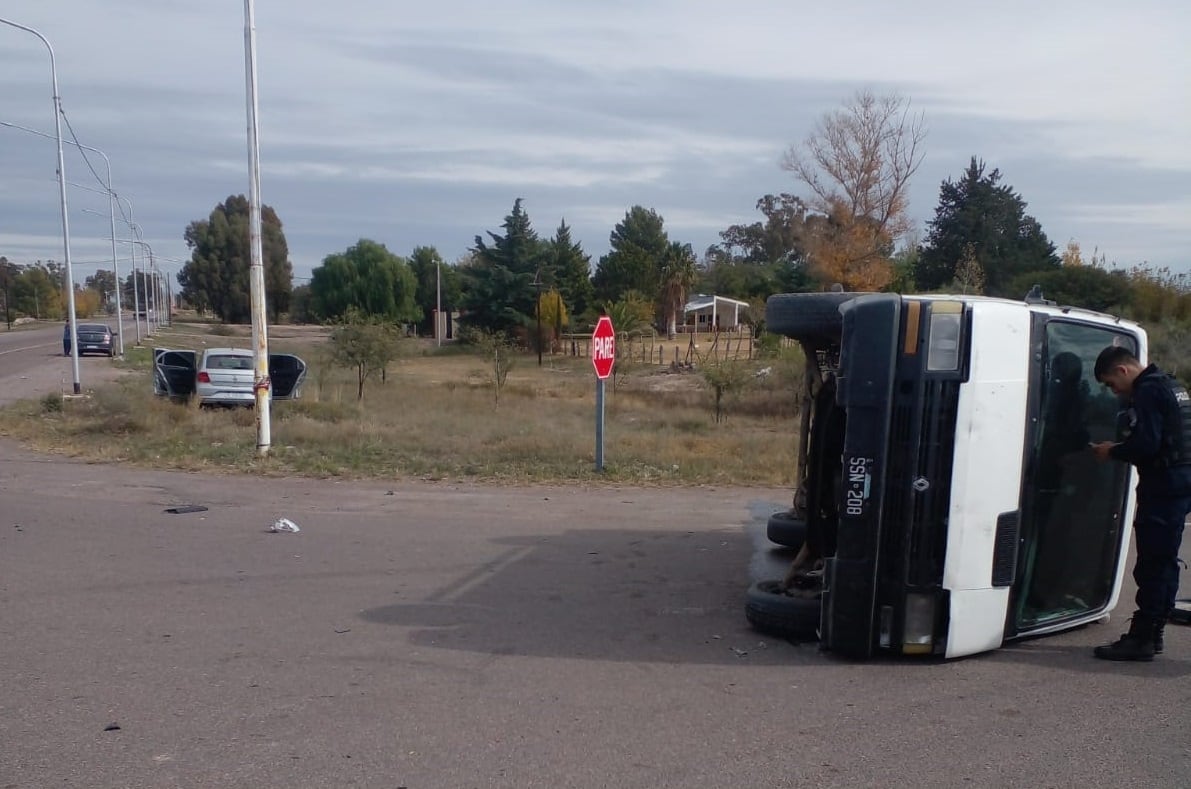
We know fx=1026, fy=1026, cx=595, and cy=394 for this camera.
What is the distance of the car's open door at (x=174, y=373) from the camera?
21656 mm

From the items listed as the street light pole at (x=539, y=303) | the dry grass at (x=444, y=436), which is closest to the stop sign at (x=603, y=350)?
the dry grass at (x=444, y=436)

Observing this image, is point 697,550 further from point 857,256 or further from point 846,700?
point 857,256

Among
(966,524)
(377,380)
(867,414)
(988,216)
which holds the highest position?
(988,216)

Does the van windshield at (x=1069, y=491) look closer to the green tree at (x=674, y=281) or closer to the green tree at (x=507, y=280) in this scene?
the green tree at (x=507, y=280)

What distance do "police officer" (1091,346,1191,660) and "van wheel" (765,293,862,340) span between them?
151 cm

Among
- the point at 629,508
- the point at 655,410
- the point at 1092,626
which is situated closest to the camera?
the point at 1092,626

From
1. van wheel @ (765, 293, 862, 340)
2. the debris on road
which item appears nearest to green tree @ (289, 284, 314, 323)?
the debris on road

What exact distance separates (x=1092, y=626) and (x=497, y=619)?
3.79 metres

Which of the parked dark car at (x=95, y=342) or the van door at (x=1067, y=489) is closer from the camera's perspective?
the van door at (x=1067, y=489)

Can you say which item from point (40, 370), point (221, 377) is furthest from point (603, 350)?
point (40, 370)

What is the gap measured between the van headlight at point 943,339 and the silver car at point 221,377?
17.6m

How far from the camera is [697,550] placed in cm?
898

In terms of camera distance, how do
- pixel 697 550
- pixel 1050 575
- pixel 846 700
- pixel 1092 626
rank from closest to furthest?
pixel 846 700, pixel 1050 575, pixel 1092 626, pixel 697 550

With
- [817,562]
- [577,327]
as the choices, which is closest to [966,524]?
[817,562]
